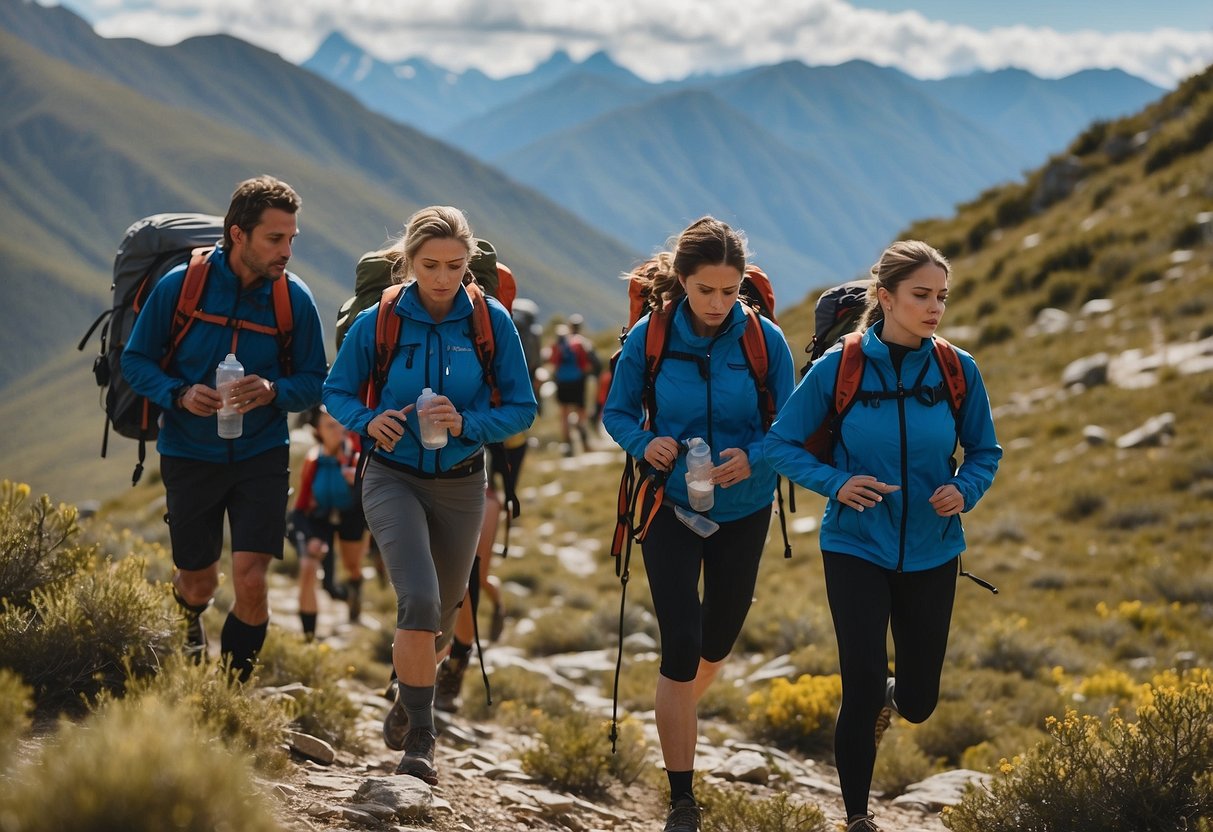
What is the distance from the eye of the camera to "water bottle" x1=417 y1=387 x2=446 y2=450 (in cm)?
569

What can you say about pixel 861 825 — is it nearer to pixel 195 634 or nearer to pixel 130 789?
pixel 130 789

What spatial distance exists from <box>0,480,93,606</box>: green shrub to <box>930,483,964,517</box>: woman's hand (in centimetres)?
424

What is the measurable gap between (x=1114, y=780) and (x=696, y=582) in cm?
185

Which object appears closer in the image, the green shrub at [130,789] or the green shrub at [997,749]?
the green shrub at [130,789]

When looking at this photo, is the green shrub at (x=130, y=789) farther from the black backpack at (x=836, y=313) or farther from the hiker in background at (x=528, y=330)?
the hiker in background at (x=528, y=330)

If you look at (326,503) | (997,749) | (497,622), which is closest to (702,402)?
(997,749)

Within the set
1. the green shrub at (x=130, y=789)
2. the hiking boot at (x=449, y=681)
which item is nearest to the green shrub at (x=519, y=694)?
the hiking boot at (x=449, y=681)

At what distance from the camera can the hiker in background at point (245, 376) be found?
20.6 feet

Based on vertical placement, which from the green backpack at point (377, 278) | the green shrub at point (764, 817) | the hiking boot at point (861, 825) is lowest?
the green shrub at point (764, 817)

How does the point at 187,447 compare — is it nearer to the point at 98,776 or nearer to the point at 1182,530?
the point at 98,776

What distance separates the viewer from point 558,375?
22672 millimetres

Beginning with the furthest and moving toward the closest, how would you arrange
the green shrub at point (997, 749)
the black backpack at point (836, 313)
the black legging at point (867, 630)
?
the green shrub at point (997, 749), the black backpack at point (836, 313), the black legging at point (867, 630)

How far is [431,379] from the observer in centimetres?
592

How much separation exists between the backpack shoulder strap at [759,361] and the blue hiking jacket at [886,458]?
0.38 metres
